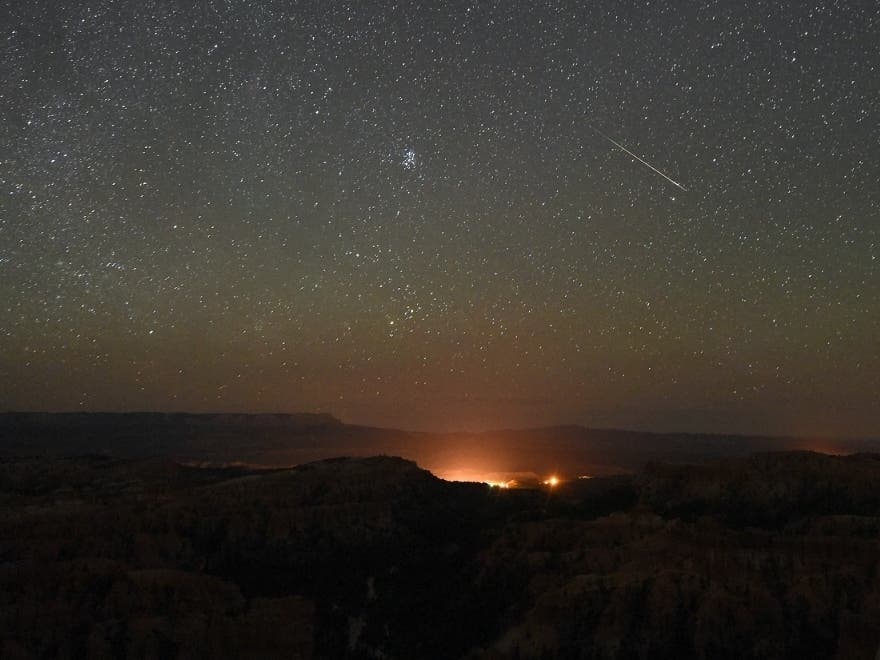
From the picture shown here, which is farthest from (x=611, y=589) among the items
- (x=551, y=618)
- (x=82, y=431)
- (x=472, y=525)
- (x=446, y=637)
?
(x=82, y=431)

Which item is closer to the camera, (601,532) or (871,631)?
(871,631)

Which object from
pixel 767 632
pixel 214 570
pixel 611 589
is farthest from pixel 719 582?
pixel 214 570

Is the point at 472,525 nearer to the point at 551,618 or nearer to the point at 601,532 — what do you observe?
the point at 601,532

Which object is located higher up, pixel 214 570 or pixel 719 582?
pixel 719 582

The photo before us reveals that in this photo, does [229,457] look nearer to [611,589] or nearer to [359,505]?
[359,505]

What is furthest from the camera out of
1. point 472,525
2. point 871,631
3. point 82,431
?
point 82,431

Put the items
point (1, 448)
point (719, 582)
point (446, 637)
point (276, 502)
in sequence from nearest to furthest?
1. point (719, 582)
2. point (446, 637)
3. point (276, 502)
4. point (1, 448)
